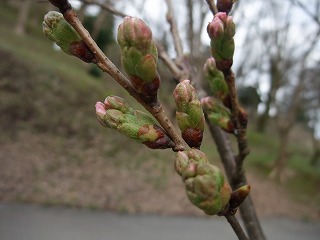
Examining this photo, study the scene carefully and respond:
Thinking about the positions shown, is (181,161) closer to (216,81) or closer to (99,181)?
(216,81)

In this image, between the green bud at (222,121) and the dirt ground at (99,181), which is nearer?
the green bud at (222,121)

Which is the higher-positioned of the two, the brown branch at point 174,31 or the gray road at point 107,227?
the gray road at point 107,227

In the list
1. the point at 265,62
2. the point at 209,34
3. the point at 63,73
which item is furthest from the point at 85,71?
the point at 209,34

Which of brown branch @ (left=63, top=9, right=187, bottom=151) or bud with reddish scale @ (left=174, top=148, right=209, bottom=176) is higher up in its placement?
brown branch @ (left=63, top=9, right=187, bottom=151)

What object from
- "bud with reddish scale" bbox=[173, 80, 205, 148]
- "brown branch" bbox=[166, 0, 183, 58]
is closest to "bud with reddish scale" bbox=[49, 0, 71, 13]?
"bud with reddish scale" bbox=[173, 80, 205, 148]

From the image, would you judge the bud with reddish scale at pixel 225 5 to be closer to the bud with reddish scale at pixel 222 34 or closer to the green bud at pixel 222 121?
the bud with reddish scale at pixel 222 34

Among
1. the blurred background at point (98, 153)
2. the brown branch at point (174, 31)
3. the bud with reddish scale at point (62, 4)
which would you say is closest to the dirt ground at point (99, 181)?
the blurred background at point (98, 153)

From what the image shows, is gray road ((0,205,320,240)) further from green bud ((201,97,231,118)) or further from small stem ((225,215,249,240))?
small stem ((225,215,249,240))
